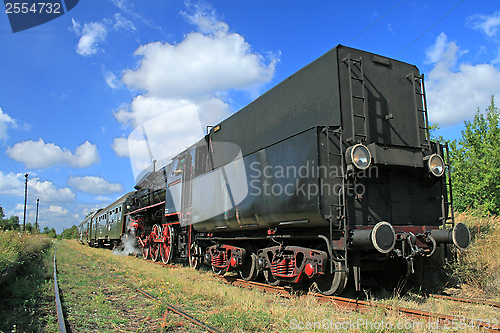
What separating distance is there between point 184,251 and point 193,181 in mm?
2552

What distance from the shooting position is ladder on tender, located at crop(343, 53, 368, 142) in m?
5.43

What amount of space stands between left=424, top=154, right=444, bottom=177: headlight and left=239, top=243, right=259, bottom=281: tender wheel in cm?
404

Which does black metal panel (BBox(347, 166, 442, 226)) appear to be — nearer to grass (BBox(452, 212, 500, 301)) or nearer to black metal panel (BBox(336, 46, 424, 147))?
black metal panel (BBox(336, 46, 424, 147))

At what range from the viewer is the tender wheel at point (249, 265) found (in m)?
7.44

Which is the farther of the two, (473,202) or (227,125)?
(473,202)

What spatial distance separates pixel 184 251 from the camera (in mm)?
10391

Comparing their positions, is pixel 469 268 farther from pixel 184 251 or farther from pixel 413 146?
pixel 184 251

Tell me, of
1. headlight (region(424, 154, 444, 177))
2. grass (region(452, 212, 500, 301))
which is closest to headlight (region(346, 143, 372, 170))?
headlight (region(424, 154, 444, 177))

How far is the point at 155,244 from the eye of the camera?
45.2 feet

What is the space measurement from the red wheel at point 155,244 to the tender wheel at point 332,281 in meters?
8.50

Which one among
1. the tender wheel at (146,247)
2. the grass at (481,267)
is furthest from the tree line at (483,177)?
the tender wheel at (146,247)

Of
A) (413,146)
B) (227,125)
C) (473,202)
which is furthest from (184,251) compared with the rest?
(473,202)

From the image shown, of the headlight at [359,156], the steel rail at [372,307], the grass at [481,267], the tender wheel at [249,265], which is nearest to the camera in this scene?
the steel rail at [372,307]

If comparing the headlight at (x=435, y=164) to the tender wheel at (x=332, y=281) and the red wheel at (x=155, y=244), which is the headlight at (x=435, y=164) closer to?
the tender wheel at (x=332, y=281)
